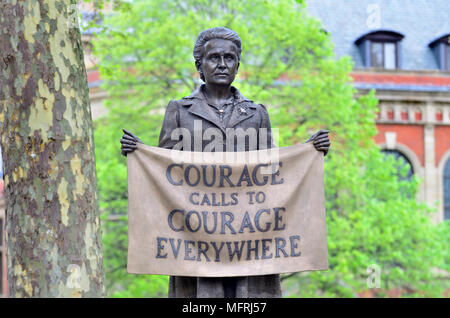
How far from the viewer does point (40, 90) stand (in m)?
4.95

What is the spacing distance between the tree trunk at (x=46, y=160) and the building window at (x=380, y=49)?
25881 millimetres

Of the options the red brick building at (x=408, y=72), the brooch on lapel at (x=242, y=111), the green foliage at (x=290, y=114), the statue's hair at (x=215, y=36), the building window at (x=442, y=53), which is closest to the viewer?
the statue's hair at (x=215, y=36)

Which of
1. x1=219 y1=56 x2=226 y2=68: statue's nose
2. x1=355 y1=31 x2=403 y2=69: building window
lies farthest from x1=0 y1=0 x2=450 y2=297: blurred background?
x1=219 y1=56 x2=226 y2=68: statue's nose

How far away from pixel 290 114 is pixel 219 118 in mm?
14062

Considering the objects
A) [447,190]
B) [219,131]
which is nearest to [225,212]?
[219,131]

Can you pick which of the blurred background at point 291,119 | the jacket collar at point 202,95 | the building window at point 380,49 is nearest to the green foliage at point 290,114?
the blurred background at point 291,119

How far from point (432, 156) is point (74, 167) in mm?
25818

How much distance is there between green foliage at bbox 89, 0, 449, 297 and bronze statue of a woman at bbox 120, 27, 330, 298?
12.4 metres

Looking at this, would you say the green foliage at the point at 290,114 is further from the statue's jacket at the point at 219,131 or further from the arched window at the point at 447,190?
the statue's jacket at the point at 219,131

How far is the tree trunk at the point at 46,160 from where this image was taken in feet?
15.9

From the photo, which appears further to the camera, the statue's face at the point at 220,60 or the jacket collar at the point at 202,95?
the jacket collar at the point at 202,95

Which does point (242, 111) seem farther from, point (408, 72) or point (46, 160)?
point (408, 72)
